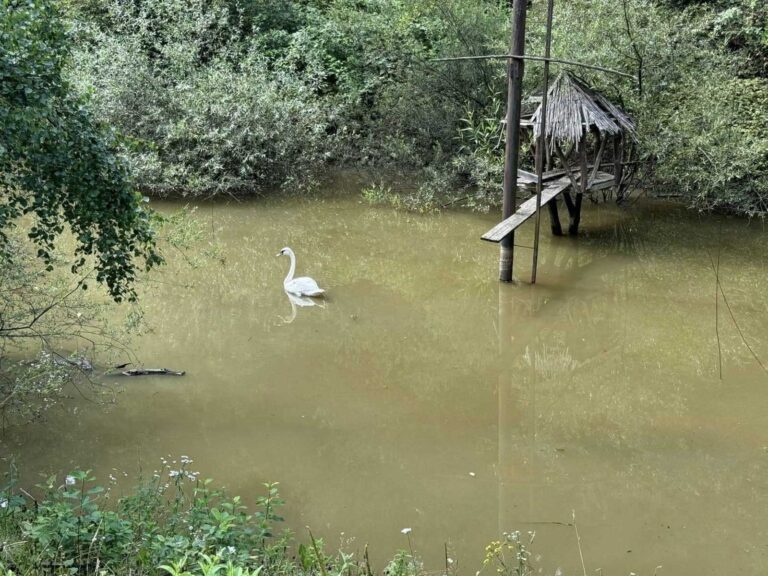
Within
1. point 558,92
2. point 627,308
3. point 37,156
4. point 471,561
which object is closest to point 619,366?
point 627,308

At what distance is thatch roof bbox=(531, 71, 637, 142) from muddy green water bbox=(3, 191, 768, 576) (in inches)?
68.4

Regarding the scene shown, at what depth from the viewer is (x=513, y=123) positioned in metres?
9.34

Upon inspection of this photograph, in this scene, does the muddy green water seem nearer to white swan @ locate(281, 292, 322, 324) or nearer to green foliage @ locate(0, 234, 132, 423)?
white swan @ locate(281, 292, 322, 324)

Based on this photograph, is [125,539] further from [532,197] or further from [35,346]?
[532,197]

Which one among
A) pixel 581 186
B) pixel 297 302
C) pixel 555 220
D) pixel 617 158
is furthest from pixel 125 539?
pixel 617 158

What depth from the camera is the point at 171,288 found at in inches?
381

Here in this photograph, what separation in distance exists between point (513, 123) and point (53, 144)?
5.72 m

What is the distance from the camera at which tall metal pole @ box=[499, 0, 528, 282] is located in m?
8.82

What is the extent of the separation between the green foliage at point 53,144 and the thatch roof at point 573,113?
20.3ft

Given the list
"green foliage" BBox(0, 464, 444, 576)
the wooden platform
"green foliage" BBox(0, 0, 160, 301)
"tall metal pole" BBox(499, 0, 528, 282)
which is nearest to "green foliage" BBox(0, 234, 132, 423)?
"green foliage" BBox(0, 0, 160, 301)

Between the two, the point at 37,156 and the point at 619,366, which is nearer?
the point at 37,156

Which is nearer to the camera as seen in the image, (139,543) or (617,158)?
(139,543)

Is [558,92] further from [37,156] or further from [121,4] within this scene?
[121,4]

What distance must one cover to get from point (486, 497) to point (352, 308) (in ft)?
12.7
